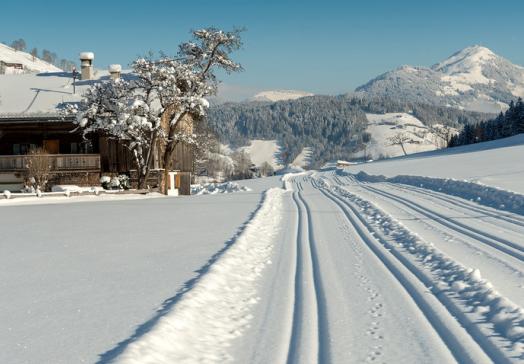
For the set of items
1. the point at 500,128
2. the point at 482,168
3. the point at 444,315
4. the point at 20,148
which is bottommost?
the point at 444,315

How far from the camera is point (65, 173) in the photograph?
2958cm

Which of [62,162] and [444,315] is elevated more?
[62,162]

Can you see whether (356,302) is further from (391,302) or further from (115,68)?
(115,68)

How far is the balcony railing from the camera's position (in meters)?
28.6

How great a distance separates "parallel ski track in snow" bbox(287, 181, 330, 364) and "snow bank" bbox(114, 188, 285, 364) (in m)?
0.62

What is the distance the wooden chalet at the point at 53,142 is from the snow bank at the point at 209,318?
73.7ft

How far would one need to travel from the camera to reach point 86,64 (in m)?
36.5

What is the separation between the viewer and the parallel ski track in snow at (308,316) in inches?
195

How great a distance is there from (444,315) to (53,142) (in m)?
31.0

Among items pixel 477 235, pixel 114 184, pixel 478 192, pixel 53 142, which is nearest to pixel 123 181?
pixel 114 184

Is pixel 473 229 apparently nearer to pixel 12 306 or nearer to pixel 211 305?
pixel 211 305

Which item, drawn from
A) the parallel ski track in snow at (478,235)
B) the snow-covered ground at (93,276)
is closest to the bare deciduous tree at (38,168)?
the snow-covered ground at (93,276)

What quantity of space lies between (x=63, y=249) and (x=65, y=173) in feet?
67.4

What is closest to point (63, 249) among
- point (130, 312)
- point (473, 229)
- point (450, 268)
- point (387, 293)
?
point (130, 312)
